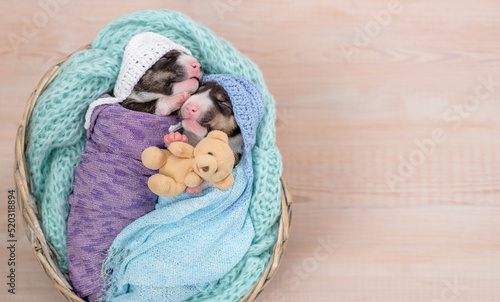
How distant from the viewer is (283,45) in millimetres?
1353

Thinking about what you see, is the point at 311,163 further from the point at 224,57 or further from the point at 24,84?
the point at 24,84

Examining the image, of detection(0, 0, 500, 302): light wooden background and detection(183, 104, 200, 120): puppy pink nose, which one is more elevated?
detection(183, 104, 200, 120): puppy pink nose

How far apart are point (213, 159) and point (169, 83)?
238mm

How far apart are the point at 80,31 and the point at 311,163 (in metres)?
0.67

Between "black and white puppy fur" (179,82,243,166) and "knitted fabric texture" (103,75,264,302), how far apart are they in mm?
18

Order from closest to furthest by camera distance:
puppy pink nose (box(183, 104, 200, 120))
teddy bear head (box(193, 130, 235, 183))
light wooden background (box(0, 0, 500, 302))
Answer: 1. teddy bear head (box(193, 130, 235, 183))
2. puppy pink nose (box(183, 104, 200, 120))
3. light wooden background (box(0, 0, 500, 302))

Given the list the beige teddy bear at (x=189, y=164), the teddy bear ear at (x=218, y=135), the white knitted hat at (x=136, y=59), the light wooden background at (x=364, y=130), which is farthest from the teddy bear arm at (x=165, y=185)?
the light wooden background at (x=364, y=130)

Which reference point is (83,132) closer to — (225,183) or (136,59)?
(136,59)

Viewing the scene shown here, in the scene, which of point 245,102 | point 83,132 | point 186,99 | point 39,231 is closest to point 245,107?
point 245,102

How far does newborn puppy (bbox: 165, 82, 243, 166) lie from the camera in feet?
3.36

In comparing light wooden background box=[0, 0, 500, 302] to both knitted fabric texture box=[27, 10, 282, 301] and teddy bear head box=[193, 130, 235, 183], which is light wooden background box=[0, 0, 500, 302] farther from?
teddy bear head box=[193, 130, 235, 183]

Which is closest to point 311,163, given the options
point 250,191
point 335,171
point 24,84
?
point 335,171

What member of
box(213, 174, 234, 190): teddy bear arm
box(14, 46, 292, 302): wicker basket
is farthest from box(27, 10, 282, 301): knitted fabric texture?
box(213, 174, 234, 190): teddy bear arm

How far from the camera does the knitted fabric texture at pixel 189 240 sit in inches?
41.6
